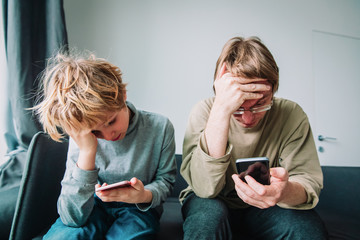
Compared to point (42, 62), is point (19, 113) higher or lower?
lower

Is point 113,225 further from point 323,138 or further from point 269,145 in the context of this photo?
point 323,138

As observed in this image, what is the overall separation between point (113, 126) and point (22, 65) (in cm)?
85

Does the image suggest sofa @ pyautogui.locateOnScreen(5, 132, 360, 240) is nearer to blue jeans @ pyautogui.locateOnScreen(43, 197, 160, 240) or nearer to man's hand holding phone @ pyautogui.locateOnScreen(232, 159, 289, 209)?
blue jeans @ pyautogui.locateOnScreen(43, 197, 160, 240)

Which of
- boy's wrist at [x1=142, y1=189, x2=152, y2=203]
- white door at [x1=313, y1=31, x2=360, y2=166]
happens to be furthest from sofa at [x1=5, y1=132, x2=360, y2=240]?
white door at [x1=313, y1=31, x2=360, y2=166]

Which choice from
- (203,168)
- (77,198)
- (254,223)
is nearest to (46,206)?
(77,198)

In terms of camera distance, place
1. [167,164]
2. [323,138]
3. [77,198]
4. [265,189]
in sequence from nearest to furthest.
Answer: [265,189], [77,198], [167,164], [323,138]

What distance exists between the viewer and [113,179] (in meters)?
1.05

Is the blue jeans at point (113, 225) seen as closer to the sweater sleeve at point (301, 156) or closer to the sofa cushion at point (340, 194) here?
the sweater sleeve at point (301, 156)

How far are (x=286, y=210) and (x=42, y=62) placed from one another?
5.11ft

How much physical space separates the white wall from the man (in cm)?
113

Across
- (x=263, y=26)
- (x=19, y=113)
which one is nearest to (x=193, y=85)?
(x=263, y=26)

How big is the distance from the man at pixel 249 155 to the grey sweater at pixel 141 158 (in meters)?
0.11

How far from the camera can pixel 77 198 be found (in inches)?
34.0

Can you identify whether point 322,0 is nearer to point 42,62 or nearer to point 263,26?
point 263,26
